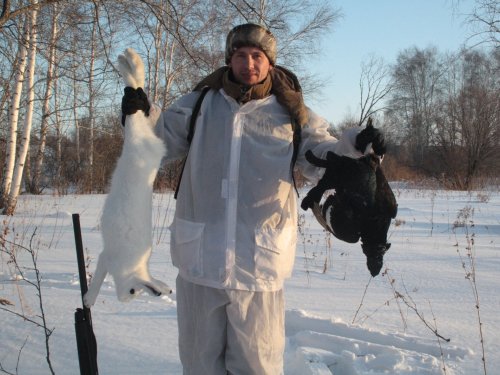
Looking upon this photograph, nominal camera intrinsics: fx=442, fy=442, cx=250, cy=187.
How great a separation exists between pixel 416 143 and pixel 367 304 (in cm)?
2940

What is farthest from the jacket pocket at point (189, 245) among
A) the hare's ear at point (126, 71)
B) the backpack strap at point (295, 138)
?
the hare's ear at point (126, 71)

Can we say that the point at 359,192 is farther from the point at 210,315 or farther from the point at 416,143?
the point at 416,143

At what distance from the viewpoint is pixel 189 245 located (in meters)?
1.60

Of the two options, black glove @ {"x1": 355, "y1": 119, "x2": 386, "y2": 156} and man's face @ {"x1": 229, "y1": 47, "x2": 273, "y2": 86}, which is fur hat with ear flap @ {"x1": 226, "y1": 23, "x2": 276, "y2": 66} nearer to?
man's face @ {"x1": 229, "y1": 47, "x2": 273, "y2": 86}

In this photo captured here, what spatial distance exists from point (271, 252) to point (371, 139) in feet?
1.71

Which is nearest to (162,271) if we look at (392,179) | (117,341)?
(117,341)

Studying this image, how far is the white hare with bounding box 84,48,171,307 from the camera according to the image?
1438 millimetres

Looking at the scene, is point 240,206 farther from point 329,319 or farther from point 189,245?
point 329,319

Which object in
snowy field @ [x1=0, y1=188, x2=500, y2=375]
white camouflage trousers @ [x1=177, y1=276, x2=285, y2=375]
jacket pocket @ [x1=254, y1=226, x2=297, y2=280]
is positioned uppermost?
jacket pocket @ [x1=254, y1=226, x2=297, y2=280]

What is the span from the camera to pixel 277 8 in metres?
12.0

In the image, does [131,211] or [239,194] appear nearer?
[131,211]

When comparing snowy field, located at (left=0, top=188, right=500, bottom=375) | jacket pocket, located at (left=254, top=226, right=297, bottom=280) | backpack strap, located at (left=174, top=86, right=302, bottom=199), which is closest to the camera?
jacket pocket, located at (left=254, top=226, right=297, bottom=280)

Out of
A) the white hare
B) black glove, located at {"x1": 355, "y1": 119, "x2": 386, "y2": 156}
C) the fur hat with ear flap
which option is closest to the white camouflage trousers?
the white hare

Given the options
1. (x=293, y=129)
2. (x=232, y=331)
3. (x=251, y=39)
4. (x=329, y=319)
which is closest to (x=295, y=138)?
(x=293, y=129)
